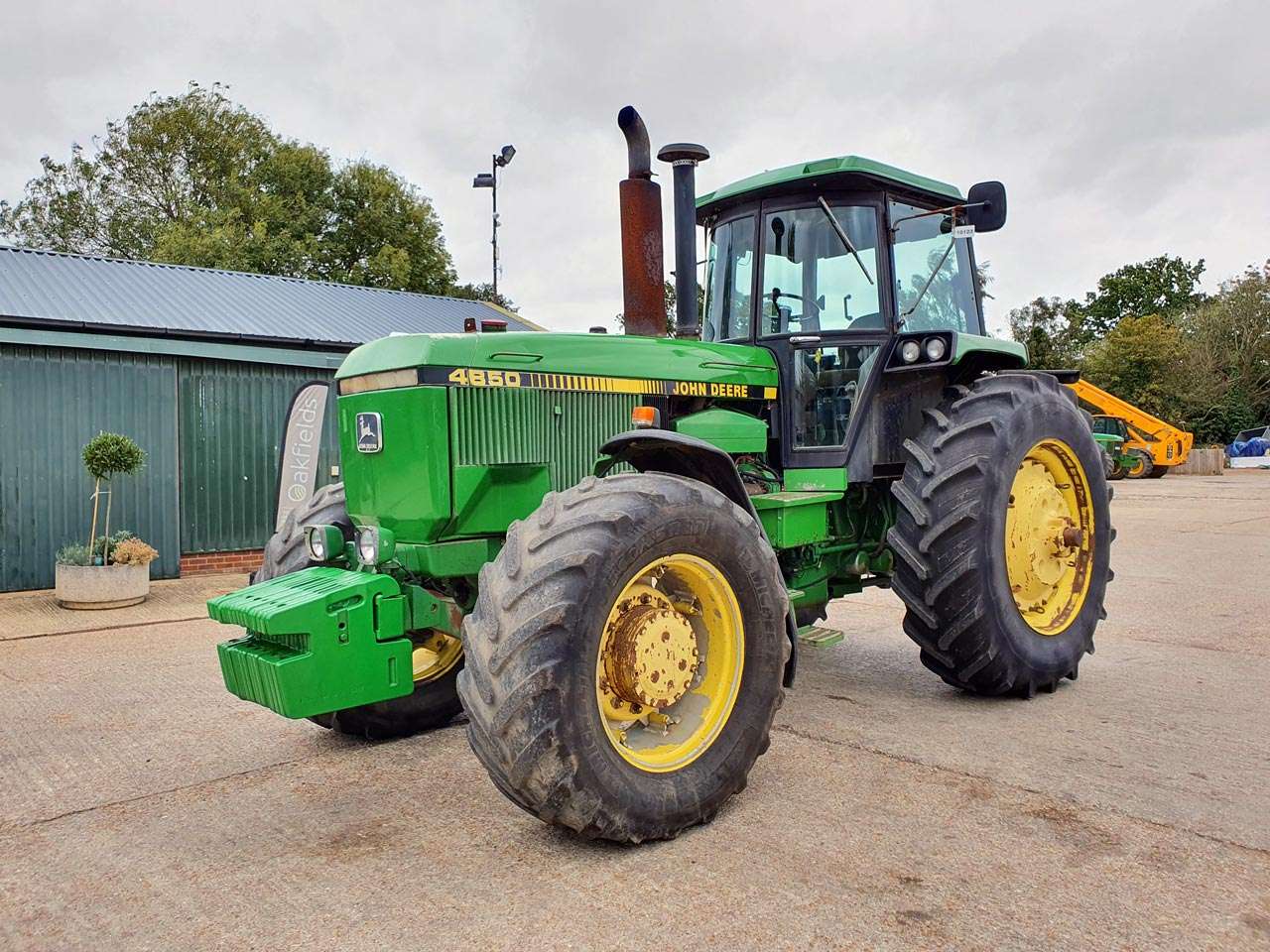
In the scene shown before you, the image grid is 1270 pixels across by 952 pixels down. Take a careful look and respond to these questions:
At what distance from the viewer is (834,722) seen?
471 cm

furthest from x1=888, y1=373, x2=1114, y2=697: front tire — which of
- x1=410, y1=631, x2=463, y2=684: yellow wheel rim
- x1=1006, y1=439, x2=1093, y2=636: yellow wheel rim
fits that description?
x1=410, y1=631, x2=463, y2=684: yellow wheel rim

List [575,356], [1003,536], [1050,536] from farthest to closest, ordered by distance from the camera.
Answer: [1050,536] < [1003,536] < [575,356]

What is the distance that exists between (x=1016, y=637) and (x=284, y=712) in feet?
11.1

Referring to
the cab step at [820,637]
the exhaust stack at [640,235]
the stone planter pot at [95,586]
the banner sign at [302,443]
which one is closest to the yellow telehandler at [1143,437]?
the banner sign at [302,443]

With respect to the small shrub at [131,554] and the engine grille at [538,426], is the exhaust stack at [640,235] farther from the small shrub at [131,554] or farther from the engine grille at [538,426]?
the small shrub at [131,554]

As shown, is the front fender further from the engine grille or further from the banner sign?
the banner sign

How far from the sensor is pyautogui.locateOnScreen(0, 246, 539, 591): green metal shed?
1007cm

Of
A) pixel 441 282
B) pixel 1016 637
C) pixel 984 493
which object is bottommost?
pixel 1016 637

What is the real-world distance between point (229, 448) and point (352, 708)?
8.01 m

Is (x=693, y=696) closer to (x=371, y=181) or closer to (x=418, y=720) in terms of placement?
(x=418, y=720)

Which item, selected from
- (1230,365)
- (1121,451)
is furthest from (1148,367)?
(1121,451)

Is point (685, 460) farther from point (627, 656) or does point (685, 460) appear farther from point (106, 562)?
point (106, 562)

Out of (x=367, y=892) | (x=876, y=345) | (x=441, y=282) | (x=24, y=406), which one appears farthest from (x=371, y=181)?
(x=367, y=892)

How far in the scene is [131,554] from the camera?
9281 millimetres
